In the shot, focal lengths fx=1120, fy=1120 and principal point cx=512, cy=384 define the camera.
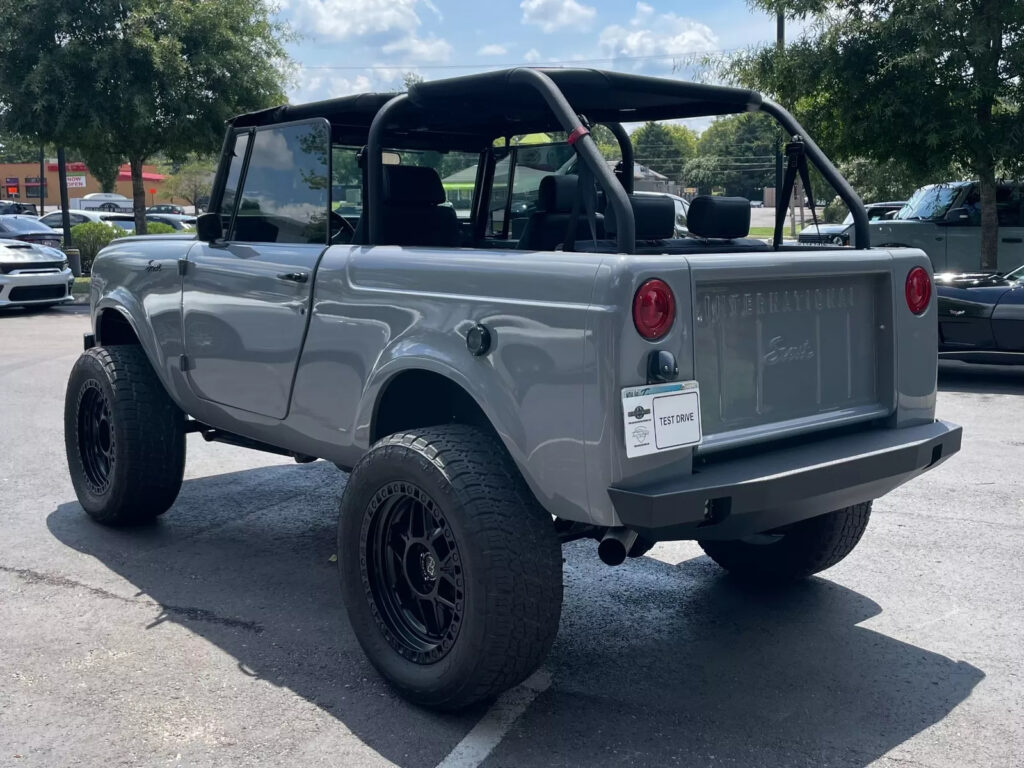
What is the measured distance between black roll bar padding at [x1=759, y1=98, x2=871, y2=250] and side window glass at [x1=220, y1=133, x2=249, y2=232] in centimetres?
231

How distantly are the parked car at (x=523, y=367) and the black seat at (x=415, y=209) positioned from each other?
14 mm

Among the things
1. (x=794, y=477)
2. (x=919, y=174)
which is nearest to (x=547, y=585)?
(x=794, y=477)

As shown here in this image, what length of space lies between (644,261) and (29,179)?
100088 millimetres

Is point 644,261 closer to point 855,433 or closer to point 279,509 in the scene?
point 855,433

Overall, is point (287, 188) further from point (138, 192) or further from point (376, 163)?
point (138, 192)

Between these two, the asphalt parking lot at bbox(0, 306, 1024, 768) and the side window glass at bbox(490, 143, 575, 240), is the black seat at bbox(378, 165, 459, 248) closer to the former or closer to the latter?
the side window glass at bbox(490, 143, 575, 240)

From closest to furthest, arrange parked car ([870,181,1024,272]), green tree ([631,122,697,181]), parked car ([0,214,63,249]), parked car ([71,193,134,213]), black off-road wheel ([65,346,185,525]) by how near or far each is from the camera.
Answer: black off-road wheel ([65,346,185,525]) < parked car ([870,181,1024,272]) < parked car ([0,214,63,249]) < parked car ([71,193,134,213]) < green tree ([631,122,697,181])

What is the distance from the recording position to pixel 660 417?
3.11 metres

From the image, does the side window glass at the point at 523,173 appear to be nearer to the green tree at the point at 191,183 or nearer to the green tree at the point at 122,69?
the green tree at the point at 122,69

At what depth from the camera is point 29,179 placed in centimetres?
9312

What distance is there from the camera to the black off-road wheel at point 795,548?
4.36 meters

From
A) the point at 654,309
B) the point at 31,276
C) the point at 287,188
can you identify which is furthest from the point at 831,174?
the point at 31,276

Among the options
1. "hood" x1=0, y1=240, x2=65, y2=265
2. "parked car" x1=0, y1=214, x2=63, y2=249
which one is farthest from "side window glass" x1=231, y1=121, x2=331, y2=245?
"parked car" x1=0, y1=214, x2=63, y2=249

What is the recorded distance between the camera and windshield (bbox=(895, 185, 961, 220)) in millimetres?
14914
